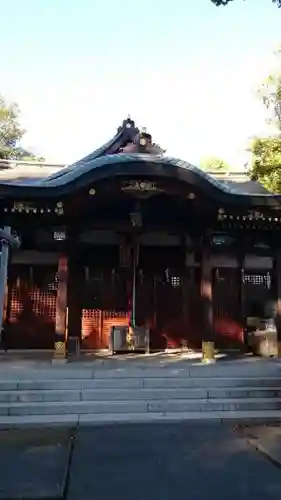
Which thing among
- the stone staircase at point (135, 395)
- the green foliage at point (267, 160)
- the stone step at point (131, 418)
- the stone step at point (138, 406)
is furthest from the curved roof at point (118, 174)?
the green foliage at point (267, 160)

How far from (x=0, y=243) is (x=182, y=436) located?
4.04 meters

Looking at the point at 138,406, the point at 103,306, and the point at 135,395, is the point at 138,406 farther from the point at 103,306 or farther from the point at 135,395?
the point at 103,306

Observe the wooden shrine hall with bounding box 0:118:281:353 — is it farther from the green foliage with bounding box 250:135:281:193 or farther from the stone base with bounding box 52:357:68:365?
the green foliage with bounding box 250:135:281:193

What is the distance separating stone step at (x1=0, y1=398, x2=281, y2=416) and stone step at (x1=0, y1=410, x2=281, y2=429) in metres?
0.11

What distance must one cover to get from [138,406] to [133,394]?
358 millimetres

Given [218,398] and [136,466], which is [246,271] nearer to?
[218,398]

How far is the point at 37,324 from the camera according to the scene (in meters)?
11.0

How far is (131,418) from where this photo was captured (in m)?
6.41

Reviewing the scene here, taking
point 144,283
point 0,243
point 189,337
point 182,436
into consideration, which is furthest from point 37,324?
point 0,243

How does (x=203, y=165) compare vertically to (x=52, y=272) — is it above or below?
above

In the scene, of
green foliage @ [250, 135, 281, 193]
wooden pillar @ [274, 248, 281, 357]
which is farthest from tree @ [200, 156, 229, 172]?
wooden pillar @ [274, 248, 281, 357]

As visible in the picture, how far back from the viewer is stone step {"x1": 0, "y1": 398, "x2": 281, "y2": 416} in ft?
21.9

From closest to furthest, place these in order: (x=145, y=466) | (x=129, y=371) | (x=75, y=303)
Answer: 1. (x=145, y=466)
2. (x=129, y=371)
3. (x=75, y=303)

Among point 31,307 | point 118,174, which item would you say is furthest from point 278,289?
point 31,307
